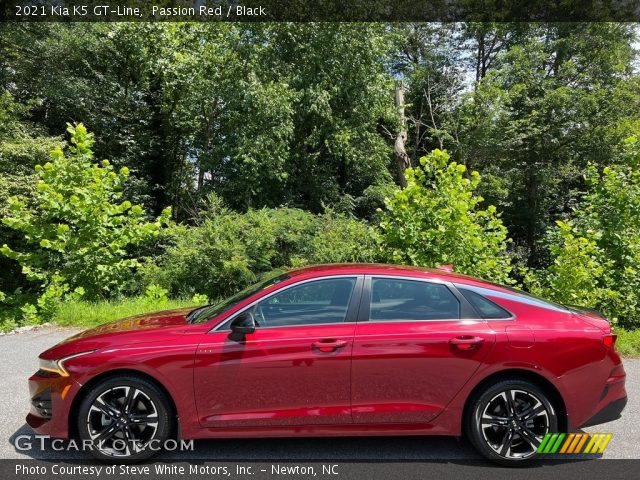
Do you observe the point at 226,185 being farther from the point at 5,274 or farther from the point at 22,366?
the point at 22,366

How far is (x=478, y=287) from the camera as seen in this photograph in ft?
13.5

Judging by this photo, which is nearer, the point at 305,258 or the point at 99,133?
the point at 305,258

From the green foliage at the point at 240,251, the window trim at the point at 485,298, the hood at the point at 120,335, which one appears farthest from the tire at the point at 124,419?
the green foliage at the point at 240,251

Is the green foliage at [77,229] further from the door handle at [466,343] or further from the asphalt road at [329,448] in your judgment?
the door handle at [466,343]

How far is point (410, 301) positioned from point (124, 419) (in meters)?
2.39

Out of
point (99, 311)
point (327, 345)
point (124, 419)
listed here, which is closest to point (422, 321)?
point (327, 345)

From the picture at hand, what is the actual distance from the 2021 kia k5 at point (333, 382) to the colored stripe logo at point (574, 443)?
0.21 feet

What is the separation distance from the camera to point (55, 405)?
3697mm

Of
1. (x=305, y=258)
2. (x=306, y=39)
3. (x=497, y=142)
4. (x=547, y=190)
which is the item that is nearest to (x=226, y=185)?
(x=306, y=39)

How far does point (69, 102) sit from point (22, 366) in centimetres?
1578

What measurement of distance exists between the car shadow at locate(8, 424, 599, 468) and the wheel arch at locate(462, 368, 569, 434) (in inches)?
13.2

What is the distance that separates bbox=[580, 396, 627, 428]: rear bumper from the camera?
3.82 m

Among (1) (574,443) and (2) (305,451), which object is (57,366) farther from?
(1) (574,443)

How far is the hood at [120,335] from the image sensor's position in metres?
3.81
